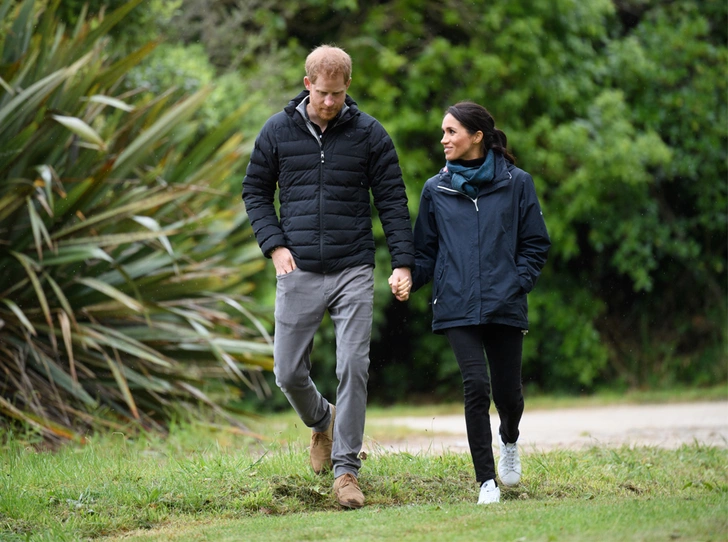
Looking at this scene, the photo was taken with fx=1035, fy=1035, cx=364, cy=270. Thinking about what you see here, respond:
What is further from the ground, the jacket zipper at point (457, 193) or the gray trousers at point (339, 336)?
the jacket zipper at point (457, 193)

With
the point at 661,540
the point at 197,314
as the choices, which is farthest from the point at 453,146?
the point at 197,314

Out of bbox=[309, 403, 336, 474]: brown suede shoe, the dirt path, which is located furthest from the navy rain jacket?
the dirt path

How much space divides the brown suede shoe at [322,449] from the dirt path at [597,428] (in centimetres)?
71

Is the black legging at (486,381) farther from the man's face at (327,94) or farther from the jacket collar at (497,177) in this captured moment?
the man's face at (327,94)

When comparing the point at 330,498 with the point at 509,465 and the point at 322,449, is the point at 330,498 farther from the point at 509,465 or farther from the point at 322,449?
the point at 509,465

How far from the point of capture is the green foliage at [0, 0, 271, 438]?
7195 mm

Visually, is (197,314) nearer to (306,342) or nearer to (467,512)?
(306,342)

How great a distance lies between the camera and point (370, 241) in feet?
16.3

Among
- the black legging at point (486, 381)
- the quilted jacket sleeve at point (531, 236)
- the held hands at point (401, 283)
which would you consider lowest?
the black legging at point (486, 381)

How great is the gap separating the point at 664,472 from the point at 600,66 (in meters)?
8.95

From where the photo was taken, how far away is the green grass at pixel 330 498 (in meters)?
4.16

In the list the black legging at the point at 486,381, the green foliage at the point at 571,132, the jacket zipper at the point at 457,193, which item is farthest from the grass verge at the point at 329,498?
the green foliage at the point at 571,132

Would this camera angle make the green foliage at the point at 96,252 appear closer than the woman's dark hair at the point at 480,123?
No

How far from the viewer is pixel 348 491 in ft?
15.8
